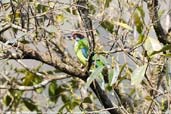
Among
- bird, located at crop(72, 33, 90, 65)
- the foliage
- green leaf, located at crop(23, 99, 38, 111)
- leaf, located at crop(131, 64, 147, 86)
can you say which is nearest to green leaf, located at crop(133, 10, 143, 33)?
the foliage

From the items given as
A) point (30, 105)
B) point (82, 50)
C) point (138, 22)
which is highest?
point (138, 22)

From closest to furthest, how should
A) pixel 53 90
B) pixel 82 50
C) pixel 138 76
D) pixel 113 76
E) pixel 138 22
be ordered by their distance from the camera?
pixel 138 76 < pixel 113 76 < pixel 138 22 < pixel 82 50 < pixel 53 90

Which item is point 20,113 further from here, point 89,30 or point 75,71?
point 89,30

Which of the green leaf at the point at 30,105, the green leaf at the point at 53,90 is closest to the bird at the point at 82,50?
the green leaf at the point at 53,90

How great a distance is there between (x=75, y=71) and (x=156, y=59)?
0.93 feet

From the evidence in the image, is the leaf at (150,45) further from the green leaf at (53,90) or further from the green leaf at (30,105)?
the green leaf at (30,105)

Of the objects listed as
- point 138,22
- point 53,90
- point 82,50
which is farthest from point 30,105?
point 138,22

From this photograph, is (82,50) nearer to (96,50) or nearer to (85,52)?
(85,52)

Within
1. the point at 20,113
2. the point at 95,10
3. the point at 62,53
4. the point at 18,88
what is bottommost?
the point at 20,113

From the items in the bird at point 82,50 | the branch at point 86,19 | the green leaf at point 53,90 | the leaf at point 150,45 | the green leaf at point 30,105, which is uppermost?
the branch at point 86,19

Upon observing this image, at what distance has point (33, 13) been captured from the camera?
133cm

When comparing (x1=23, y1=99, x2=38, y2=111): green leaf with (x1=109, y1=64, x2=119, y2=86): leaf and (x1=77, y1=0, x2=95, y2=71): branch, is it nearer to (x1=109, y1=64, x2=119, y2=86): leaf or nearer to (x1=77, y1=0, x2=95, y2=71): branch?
(x1=77, y1=0, x2=95, y2=71): branch

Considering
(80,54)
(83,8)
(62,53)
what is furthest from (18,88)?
(83,8)

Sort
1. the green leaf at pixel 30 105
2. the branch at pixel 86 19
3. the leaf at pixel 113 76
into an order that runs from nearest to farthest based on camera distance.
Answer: the leaf at pixel 113 76 → the branch at pixel 86 19 → the green leaf at pixel 30 105
